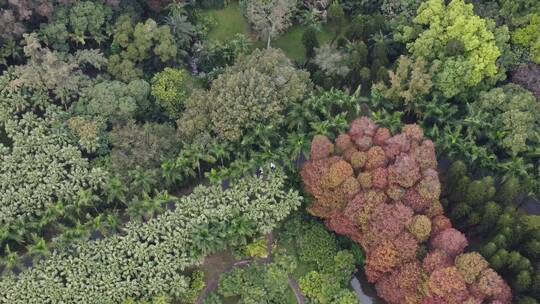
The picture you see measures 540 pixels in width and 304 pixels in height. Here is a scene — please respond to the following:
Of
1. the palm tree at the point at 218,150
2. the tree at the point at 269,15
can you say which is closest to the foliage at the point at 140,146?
the palm tree at the point at 218,150

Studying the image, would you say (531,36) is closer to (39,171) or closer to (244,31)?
(244,31)

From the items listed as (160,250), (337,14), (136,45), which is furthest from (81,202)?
(337,14)

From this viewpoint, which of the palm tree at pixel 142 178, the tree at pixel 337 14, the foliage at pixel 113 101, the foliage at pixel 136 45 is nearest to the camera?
the palm tree at pixel 142 178

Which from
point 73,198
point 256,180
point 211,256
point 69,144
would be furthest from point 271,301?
point 69,144

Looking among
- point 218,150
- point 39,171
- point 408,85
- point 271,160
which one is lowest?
point 39,171

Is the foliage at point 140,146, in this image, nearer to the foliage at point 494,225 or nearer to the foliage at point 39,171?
the foliage at point 39,171
